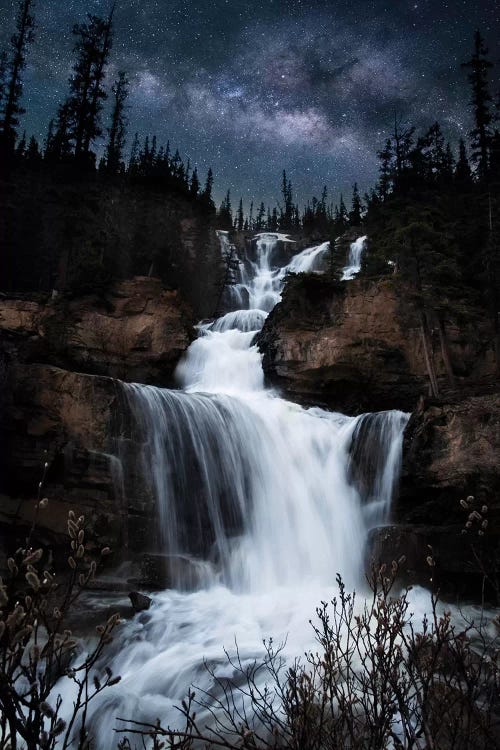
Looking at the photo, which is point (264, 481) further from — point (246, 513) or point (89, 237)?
point (89, 237)

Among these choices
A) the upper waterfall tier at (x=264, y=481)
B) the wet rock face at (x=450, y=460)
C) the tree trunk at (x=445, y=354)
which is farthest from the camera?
the tree trunk at (x=445, y=354)

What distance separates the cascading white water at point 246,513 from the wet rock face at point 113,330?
228 inches

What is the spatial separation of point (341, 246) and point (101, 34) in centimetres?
2211

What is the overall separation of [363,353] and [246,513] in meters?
10.4

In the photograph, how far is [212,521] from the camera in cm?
1341

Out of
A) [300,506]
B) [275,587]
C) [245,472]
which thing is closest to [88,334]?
[245,472]

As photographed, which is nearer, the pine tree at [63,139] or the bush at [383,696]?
the bush at [383,696]

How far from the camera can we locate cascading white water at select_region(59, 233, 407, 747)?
8461 mm

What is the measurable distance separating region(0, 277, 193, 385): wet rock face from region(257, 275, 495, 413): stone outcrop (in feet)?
16.7

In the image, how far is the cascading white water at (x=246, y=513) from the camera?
8461mm

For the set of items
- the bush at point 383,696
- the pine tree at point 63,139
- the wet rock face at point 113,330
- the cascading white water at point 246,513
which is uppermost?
the pine tree at point 63,139

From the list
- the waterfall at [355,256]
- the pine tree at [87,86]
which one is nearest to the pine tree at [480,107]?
the waterfall at [355,256]

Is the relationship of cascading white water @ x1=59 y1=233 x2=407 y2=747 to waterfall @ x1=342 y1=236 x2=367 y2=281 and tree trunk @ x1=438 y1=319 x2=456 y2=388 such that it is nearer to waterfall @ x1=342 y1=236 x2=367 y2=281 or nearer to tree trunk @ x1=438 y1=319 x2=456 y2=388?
tree trunk @ x1=438 y1=319 x2=456 y2=388

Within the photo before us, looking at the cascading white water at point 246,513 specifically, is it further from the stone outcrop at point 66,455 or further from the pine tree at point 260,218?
the pine tree at point 260,218
